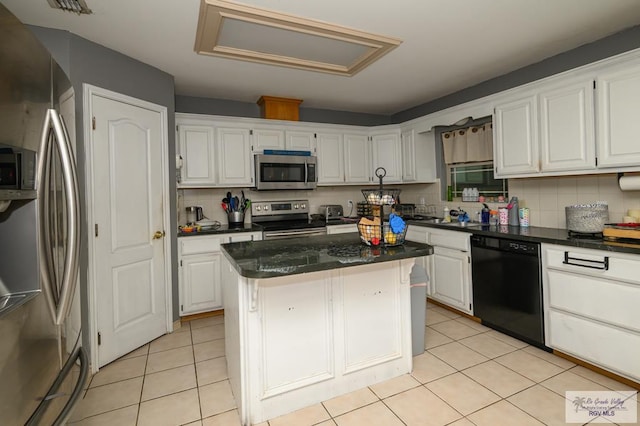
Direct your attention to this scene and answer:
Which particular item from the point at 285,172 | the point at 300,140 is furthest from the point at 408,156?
the point at 285,172

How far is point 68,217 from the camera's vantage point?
1.15 metres

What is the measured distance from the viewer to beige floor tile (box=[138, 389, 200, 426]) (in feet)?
6.22

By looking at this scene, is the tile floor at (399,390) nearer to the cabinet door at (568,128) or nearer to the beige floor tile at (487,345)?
the beige floor tile at (487,345)

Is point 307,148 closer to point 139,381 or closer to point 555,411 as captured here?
point 139,381

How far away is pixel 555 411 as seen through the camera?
190 centimetres

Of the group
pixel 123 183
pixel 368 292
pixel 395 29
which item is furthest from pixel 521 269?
pixel 123 183

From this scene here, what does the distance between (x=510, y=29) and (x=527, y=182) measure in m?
1.49

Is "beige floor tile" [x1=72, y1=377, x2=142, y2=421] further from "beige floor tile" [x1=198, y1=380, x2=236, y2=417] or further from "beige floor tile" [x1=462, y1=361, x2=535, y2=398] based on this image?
→ "beige floor tile" [x1=462, y1=361, x2=535, y2=398]

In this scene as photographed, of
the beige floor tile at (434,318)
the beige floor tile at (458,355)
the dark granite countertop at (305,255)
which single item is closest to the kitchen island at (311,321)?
the dark granite countertop at (305,255)

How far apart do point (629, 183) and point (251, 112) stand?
3.78 meters

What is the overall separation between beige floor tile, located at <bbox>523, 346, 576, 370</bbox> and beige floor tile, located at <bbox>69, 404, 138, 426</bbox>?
113 inches

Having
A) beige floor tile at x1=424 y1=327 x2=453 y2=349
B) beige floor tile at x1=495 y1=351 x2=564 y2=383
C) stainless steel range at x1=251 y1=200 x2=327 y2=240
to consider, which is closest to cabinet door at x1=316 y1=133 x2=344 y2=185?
stainless steel range at x1=251 y1=200 x2=327 y2=240

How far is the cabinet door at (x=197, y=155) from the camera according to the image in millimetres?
3574

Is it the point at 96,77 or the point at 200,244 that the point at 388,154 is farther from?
the point at 96,77
